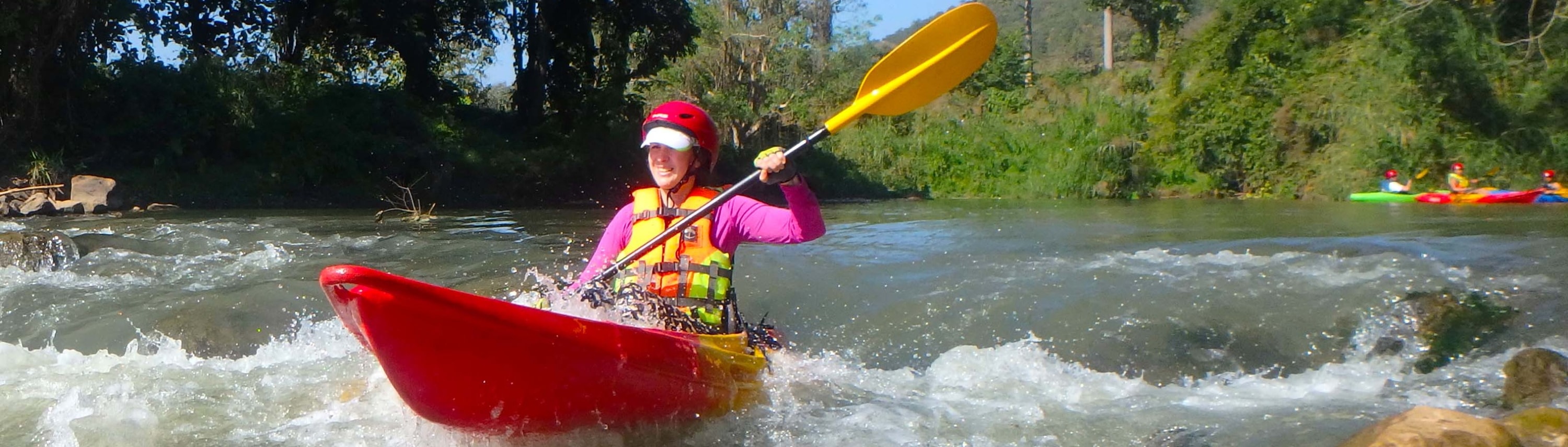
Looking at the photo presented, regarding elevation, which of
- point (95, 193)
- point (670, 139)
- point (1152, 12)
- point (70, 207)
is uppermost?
point (1152, 12)

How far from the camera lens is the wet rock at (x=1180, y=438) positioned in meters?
3.44

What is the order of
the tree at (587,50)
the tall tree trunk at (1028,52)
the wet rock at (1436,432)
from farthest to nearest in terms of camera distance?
the tall tree trunk at (1028,52) < the tree at (587,50) < the wet rock at (1436,432)

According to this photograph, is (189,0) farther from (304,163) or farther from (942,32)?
(942,32)

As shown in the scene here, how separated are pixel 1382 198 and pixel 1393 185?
1.44ft

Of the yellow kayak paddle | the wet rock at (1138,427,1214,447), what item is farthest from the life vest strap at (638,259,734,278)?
the wet rock at (1138,427,1214,447)

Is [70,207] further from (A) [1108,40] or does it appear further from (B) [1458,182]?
(A) [1108,40]

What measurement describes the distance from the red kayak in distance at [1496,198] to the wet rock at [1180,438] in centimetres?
1012

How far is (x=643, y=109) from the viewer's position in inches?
791

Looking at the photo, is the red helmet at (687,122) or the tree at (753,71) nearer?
the red helmet at (687,122)

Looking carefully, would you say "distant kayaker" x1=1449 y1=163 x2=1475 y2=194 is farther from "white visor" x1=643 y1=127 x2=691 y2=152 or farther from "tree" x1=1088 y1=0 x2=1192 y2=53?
"tree" x1=1088 y1=0 x2=1192 y2=53

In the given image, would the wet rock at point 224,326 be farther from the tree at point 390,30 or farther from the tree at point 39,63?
the tree at point 390,30

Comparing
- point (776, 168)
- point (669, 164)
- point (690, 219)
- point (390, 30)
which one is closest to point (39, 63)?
point (390, 30)

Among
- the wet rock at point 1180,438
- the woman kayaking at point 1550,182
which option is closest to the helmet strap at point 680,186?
the wet rock at point 1180,438

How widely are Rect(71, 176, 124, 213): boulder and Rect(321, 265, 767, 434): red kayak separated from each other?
1084 centimetres
